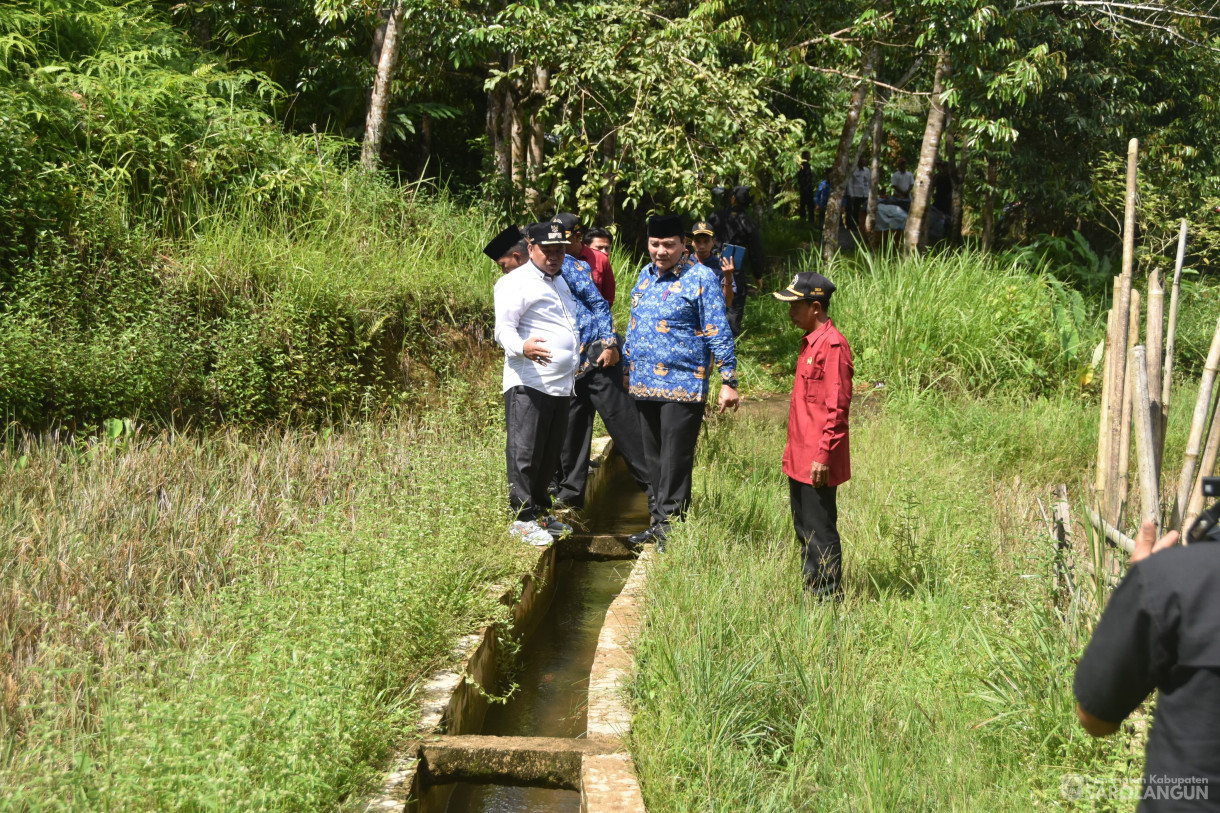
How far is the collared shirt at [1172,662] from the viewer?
188 cm

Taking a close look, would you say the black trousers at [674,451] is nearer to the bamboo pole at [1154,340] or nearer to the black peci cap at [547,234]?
the black peci cap at [547,234]

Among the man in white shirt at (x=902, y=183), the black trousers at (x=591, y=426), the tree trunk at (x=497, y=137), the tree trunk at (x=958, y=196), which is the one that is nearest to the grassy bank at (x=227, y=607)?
the black trousers at (x=591, y=426)

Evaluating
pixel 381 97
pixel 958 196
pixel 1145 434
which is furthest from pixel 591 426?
→ pixel 958 196

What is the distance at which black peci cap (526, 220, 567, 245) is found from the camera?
585cm

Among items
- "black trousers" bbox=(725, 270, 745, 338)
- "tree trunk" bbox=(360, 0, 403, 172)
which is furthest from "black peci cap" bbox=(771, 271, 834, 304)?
"tree trunk" bbox=(360, 0, 403, 172)

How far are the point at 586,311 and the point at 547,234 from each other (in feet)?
3.17

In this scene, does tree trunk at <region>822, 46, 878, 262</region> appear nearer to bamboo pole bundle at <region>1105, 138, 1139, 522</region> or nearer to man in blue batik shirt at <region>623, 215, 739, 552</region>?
man in blue batik shirt at <region>623, 215, 739, 552</region>

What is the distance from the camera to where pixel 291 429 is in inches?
303

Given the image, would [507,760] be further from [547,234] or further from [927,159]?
[927,159]

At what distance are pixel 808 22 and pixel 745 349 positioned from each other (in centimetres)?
446

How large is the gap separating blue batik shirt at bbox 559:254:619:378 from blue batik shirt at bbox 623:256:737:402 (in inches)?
30.3

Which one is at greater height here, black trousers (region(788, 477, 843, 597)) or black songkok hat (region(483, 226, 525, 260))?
black songkok hat (region(483, 226, 525, 260))

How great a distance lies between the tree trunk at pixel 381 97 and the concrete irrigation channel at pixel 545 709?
19.2ft

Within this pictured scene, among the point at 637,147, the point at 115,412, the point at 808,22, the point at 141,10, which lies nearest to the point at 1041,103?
the point at 808,22
